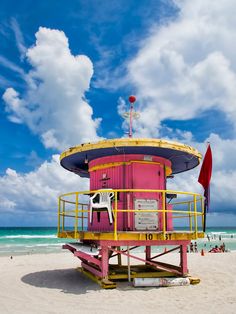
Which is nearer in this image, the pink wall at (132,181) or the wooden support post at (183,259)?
the wooden support post at (183,259)

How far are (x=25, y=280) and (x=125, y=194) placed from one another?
4718 millimetres

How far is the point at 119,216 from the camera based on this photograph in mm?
11578

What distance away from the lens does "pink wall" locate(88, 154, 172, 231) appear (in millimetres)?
11336

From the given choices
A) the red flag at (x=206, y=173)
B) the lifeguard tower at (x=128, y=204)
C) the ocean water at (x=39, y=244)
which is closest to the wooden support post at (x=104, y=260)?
the lifeguard tower at (x=128, y=204)

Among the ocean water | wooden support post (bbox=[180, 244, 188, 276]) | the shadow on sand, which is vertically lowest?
the ocean water

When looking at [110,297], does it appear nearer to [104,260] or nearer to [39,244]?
[104,260]

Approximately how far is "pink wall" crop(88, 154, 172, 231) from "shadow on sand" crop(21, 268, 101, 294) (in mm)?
1838

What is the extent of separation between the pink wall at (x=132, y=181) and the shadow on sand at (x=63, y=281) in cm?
184

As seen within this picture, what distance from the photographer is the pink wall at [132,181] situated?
1134cm

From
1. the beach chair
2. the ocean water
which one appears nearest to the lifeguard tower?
the beach chair

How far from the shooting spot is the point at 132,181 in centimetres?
1152

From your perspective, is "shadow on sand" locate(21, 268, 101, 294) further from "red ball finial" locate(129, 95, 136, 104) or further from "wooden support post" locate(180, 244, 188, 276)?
"red ball finial" locate(129, 95, 136, 104)

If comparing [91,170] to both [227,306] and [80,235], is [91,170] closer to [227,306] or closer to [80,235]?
[80,235]

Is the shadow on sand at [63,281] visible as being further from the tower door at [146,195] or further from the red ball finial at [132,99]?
the red ball finial at [132,99]
